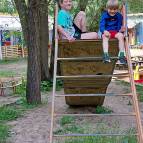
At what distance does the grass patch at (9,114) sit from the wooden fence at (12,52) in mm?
27701

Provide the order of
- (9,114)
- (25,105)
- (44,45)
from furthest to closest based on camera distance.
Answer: (44,45) → (25,105) → (9,114)

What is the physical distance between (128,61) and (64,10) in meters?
1.64

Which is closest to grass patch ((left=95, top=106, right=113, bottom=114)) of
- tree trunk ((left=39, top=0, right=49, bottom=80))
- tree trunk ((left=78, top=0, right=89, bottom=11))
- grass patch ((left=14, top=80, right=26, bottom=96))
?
grass patch ((left=14, top=80, right=26, bottom=96))

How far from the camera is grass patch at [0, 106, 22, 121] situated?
30.4ft

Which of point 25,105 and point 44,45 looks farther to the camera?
point 44,45

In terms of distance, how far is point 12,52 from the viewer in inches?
1501

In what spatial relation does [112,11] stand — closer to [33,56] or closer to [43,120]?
[43,120]

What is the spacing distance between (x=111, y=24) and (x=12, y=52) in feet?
103

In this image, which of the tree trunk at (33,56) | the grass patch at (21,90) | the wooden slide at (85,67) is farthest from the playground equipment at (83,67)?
the grass patch at (21,90)

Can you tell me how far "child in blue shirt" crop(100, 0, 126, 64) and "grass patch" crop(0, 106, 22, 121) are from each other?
10.1 ft

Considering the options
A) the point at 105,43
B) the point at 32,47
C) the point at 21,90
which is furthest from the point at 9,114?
the point at 21,90

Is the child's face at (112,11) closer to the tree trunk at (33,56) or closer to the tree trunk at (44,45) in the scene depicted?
the tree trunk at (33,56)

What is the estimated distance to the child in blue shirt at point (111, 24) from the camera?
23.7ft

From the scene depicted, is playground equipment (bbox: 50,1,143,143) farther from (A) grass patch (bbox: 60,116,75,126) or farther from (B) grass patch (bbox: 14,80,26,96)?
(B) grass patch (bbox: 14,80,26,96)
